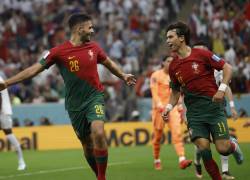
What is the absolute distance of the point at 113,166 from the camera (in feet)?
60.2

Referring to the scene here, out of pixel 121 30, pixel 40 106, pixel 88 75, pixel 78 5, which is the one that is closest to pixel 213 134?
pixel 88 75

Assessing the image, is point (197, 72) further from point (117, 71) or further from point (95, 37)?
point (95, 37)

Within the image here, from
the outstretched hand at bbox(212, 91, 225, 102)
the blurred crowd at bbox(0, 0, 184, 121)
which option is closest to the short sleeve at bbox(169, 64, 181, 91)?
the outstretched hand at bbox(212, 91, 225, 102)

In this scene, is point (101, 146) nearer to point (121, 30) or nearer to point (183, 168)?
point (183, 168)

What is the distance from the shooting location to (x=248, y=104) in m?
→ 25.9

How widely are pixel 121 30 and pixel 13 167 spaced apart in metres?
12.8

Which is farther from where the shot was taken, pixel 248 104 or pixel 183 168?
pixel 248 104

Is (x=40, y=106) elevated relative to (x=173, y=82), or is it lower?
lower

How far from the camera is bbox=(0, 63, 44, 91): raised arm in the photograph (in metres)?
11.4

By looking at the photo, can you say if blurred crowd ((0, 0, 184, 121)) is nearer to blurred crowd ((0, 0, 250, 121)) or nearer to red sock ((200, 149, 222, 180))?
blurred crowd ((0, 0, 250, 121))

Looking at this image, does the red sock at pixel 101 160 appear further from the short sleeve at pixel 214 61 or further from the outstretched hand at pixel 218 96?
the short sleeve at pixel 214 61

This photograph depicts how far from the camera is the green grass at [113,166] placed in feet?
52.1

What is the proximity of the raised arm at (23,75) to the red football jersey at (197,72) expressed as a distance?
6.97 feet

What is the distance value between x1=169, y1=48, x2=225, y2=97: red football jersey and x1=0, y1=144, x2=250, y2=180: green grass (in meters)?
3.12
